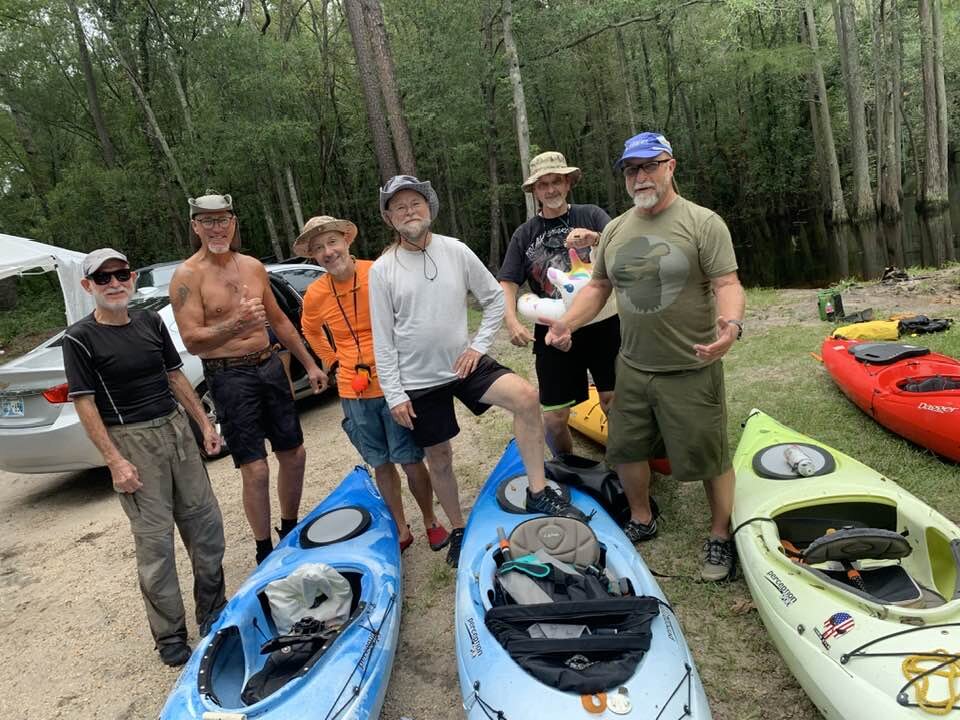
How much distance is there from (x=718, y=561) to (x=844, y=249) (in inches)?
688

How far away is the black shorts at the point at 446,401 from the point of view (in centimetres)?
320

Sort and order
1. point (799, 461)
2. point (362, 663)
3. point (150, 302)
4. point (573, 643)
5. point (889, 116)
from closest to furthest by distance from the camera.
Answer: point (573, 643)
point (362, 663)
point (799, 461)
point (150, 302)
point (889, 116)


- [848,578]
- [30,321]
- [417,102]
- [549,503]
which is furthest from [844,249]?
[30,321]

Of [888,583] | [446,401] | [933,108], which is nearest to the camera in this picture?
[888,583]

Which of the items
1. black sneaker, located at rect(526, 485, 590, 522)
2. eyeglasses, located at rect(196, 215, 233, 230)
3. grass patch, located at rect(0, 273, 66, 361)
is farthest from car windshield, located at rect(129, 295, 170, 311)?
grass patch, located at rect(0, 273, 66, 361)

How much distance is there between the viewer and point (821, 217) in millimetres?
25109

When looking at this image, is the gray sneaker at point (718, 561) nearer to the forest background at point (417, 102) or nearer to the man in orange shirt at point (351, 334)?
the man in orange shirt at point (351, 334)

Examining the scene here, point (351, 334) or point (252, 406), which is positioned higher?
point (351, 334)

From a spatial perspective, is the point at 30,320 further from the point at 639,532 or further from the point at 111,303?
the point at 639,532

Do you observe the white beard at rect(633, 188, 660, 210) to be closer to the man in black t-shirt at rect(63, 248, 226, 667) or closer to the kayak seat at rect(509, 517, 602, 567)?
the kayak seat at rect(509, 517, 602, 567)

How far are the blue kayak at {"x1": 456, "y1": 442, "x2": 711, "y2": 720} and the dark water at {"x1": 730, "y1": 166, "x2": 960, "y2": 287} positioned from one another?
12539mm

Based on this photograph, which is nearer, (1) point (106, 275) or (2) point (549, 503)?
(1) point (106, 275)

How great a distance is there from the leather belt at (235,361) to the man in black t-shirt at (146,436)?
0.74ft

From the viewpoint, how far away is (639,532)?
136 inches
